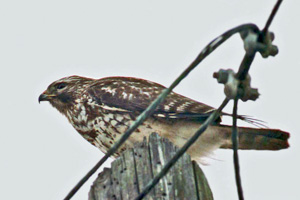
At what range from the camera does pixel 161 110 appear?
7.14 meters

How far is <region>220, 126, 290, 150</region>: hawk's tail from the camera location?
6.41 metres

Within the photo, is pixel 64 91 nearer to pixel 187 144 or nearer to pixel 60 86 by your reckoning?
pixel 60 86

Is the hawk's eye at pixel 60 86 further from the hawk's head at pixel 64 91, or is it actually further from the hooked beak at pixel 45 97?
the hooked beak at pixel 45 97

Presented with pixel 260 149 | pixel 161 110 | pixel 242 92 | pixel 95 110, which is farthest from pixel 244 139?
pixel 242 92

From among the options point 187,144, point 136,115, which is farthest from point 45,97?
point 187,144

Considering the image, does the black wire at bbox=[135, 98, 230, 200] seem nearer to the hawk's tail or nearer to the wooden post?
the wooden post

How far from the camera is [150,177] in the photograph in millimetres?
4363

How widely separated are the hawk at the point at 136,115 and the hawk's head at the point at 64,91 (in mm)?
24

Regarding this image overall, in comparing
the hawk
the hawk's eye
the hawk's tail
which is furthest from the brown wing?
the hawk's eye

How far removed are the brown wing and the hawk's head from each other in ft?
0.84

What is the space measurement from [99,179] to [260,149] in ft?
8.96

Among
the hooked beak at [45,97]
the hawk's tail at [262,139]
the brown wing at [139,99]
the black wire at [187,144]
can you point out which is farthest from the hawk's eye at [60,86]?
the black wire at [187,144]

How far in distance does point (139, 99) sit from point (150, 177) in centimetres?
301

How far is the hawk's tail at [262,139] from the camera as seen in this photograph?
641 centimetres
